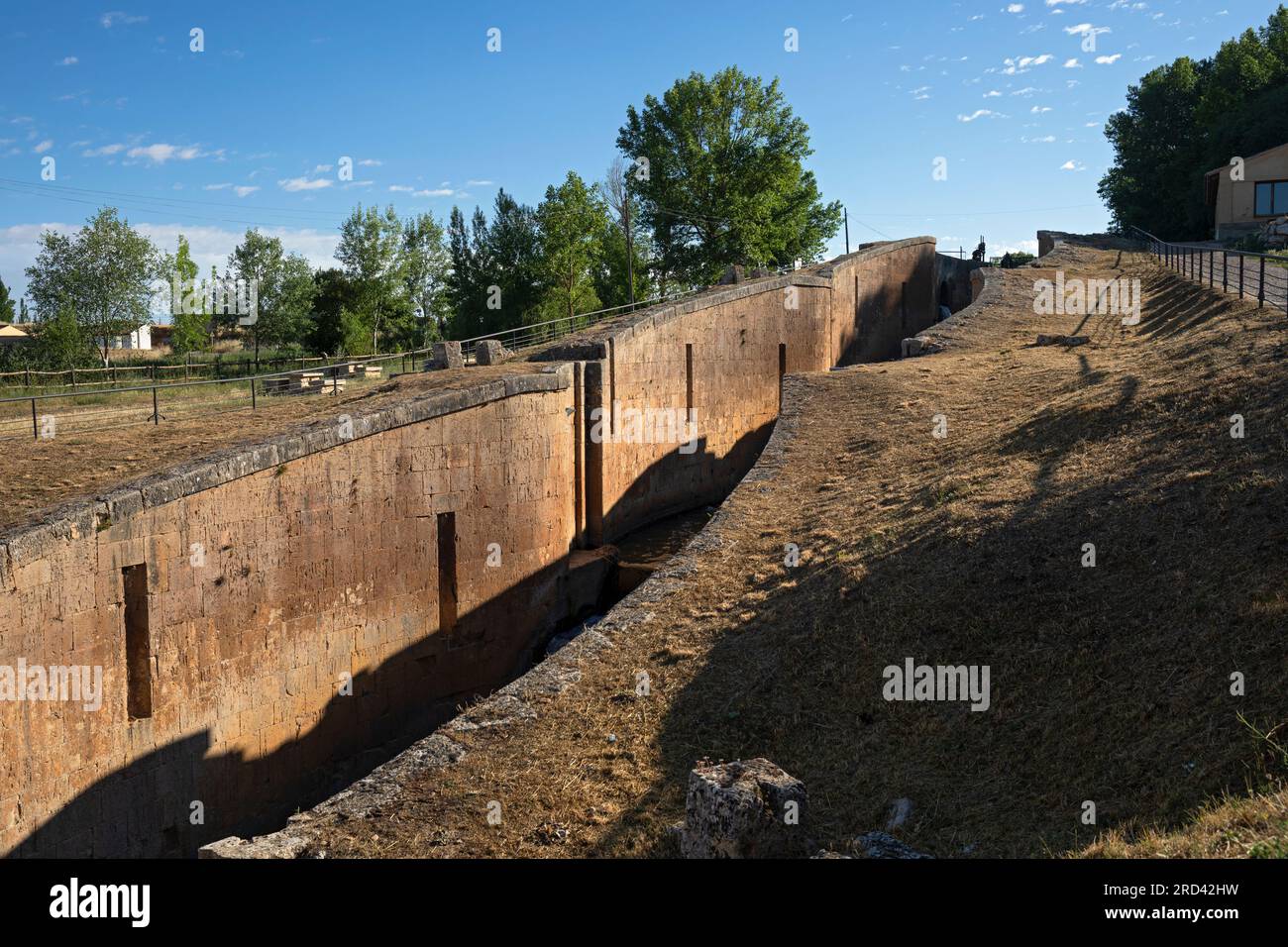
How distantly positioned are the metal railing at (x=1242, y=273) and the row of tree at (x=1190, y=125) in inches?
624

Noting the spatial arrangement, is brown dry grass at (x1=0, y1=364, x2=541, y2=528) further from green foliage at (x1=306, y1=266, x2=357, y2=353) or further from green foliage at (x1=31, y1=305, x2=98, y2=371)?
green foliage at (x1=306, y1=266, x2=357, y2=353)

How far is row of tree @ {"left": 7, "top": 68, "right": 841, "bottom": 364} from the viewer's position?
1929 inches

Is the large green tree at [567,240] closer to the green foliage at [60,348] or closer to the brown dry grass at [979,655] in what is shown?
the green foliage at [60,348]

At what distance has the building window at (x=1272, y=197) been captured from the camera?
40031 millimetres

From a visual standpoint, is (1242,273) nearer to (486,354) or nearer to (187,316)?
(486,354)

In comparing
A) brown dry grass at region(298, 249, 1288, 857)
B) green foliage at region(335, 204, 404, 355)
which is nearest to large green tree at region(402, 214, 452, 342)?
green foliage at region(335, 204, 404, 355)

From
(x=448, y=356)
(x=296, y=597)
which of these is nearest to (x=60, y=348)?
(x=448, y=356)

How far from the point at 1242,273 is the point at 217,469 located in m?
17.6

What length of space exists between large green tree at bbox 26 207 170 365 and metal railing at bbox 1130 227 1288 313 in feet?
139

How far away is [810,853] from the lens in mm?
6832

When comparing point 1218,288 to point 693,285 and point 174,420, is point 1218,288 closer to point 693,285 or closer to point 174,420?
point 174,420

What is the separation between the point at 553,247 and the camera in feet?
169

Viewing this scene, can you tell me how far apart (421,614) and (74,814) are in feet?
18.1

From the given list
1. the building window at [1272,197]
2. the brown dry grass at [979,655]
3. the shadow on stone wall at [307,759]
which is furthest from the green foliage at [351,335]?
the brown dry grass at [979,655]
